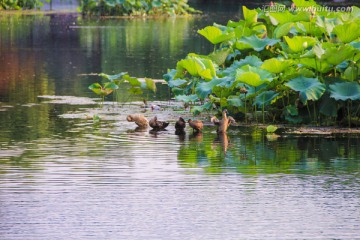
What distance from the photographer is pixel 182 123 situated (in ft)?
33.8

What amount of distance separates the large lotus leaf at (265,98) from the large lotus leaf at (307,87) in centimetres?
29

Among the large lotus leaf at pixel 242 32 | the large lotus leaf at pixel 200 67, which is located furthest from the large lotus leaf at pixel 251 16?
the large lotus leaf at pixel 200 67

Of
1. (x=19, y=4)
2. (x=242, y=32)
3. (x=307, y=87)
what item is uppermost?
(x=19, y=4)

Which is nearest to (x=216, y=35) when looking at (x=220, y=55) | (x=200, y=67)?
(x=220, y=55)

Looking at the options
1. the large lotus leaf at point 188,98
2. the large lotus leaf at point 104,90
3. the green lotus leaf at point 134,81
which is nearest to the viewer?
the large lotus leaf at point 188,98

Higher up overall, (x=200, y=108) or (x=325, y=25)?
(x=325, y=25)

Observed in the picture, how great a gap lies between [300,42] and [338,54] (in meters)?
0.63

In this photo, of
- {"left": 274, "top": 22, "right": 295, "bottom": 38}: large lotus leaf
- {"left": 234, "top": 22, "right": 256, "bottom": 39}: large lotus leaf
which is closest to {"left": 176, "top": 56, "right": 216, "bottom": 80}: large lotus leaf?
{"left": 274, "top": 22, "right": 295, "bottom": 38}: large lotus leaf

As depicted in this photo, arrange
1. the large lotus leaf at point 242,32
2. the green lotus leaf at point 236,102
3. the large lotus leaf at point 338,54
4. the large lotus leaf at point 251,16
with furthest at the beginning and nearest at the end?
1. the large lotus leaf at point 251,16
2. the large lotus leaf at point 242,32
3. the green lotus leaf at point 236,102
4. the large lotus leaf at point 338,54

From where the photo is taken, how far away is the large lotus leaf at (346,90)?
402 inches

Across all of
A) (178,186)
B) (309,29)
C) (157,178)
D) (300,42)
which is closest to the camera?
(178,186)

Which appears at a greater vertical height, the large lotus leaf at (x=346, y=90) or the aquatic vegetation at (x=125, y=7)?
the aquatic vegetation at (x=125, y=7)

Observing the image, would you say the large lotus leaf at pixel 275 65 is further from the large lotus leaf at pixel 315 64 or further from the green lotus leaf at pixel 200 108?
the green lotus leaf at pixel 200 108

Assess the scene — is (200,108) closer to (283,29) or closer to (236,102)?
(236,102)
